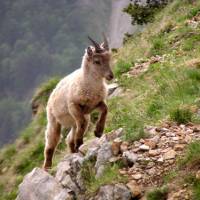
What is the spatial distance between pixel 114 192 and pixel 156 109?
245cm

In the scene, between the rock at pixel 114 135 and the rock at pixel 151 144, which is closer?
the rock at pixel 151 144

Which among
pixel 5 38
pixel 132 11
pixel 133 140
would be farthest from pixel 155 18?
pixel 5 38

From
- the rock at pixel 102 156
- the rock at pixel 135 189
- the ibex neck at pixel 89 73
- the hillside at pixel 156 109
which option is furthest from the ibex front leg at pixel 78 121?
the rock at pixel 135 189

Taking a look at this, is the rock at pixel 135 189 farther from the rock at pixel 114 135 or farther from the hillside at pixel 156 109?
the rock at pixel 114 135

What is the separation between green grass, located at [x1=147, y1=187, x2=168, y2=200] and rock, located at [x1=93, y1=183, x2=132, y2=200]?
0.41 m

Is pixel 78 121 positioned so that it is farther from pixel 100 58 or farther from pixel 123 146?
pixel 123 146

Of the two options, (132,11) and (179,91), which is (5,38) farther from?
(179,91)

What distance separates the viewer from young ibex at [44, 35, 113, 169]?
10977 mm

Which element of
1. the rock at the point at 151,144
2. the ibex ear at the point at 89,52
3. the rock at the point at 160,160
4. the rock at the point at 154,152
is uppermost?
the ibex ear at the point at 89,52

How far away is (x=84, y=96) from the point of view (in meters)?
11.0

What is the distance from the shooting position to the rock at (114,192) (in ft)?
26.8

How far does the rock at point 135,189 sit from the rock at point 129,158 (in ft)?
1.36

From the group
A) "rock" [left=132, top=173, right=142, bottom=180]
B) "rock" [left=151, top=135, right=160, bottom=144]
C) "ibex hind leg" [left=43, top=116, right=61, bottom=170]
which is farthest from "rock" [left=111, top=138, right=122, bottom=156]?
"ibex hind leg" [left=43, top=116, right=61, bottom=170]

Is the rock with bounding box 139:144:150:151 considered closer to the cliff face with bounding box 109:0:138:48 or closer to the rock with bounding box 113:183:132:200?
the rock with bounding box 113:183:132:200
